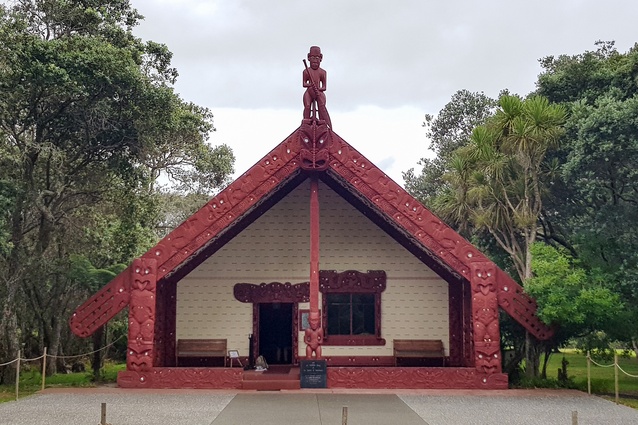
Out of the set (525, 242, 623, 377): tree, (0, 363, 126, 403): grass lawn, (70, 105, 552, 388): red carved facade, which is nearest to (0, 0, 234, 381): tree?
(0, 363, 126, 403): grass lawn

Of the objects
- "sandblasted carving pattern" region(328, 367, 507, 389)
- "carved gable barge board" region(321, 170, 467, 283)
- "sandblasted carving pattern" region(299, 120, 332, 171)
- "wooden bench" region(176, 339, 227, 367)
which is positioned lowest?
"sandblasted carving pattern" region(328, 367, 507, 389)

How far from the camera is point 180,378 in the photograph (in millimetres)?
13922

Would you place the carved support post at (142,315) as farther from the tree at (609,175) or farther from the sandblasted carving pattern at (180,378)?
the tree at (609,175)

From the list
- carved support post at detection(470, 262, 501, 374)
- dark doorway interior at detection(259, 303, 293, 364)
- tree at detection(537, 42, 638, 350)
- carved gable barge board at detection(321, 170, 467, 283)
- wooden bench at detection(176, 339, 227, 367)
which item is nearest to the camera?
tree at detection(537, 42, 638, 350)

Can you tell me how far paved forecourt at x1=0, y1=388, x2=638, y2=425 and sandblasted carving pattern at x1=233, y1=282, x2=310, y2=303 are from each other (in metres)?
4.06

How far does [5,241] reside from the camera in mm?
14383

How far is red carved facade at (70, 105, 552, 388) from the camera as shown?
45.7 ft

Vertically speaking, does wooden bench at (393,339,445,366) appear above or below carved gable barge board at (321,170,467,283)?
below

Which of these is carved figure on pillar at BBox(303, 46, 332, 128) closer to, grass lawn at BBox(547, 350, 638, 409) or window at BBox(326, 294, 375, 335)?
window at BBox(326, 294, 375, 335)

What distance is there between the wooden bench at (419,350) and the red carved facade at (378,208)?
173 centimetres

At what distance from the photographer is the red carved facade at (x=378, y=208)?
13.9 meters

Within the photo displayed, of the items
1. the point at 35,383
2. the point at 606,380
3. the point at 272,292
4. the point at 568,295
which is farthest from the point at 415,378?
the point at 35,383

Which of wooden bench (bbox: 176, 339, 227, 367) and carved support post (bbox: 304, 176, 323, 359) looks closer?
carved support post (bbox: 304, 176, 323, 359)

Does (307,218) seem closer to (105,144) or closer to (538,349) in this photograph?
(105,144)
